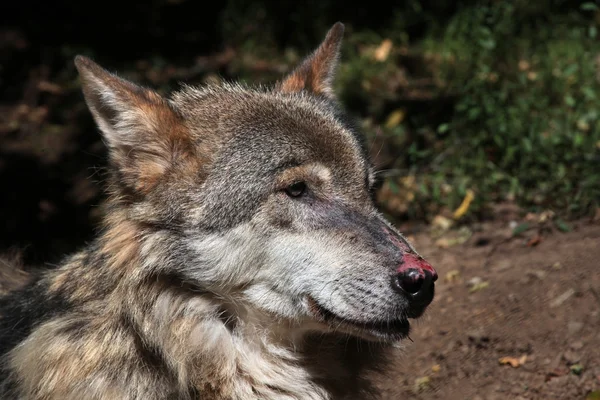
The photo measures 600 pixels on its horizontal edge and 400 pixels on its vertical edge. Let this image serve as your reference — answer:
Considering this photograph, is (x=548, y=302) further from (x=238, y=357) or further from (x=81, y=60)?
(x=81, y=60)

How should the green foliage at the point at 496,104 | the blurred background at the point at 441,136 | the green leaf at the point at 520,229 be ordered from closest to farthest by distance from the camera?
the blurred background at the point at 441,136, the green leaf at the point at 520,229, the green foliage at the point at 496,104

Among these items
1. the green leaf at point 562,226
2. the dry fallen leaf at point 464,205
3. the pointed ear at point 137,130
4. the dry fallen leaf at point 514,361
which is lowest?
the dry fallen leaf at point 464,205

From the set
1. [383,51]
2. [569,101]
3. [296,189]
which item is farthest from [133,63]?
[296,189]

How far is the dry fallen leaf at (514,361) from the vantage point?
486 centimetres

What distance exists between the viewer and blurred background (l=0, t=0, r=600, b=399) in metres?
5.11

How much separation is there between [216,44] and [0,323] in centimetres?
676

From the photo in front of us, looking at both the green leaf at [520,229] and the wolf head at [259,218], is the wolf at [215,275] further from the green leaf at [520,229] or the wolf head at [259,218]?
the green leaf at [520,229]

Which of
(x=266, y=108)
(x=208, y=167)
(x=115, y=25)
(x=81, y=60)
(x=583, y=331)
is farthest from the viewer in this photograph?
(x=115, y=25)

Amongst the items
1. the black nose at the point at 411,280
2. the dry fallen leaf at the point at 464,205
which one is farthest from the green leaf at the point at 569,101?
the black nose at the point at 411,280

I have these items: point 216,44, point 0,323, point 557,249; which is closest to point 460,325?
point 557,249

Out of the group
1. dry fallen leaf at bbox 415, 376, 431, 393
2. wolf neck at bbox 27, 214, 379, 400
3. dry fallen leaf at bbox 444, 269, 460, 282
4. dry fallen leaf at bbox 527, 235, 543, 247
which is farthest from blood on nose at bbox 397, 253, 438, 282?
dry fallen leaf at bbox 527, 235, 543, 247

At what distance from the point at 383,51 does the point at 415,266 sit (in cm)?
612

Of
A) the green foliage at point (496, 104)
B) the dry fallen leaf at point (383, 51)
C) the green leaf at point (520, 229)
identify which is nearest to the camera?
the green leaf at point (520, 229)

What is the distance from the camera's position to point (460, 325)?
536cm
